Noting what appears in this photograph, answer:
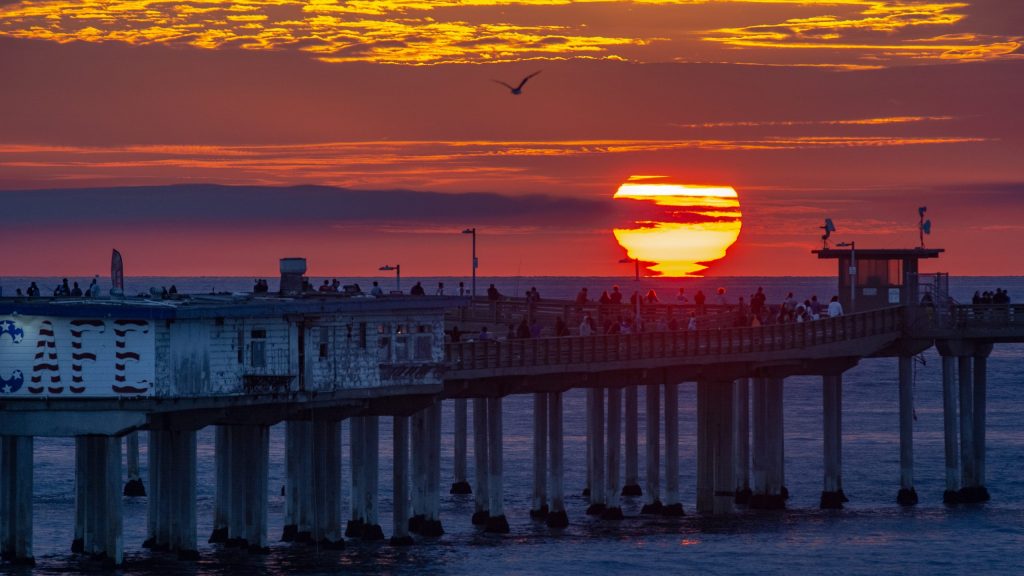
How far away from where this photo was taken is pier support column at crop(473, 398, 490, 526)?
75.7m

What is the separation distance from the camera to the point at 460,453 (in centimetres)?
8969

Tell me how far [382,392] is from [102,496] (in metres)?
10.3

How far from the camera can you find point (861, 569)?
227 feet

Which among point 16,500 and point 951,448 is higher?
point 951,448

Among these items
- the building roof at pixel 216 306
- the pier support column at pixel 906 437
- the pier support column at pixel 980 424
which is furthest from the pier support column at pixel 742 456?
the building roof at pixel 216 306

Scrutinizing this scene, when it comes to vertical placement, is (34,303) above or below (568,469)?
above

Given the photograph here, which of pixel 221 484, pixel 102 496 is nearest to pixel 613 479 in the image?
pixel 221 484

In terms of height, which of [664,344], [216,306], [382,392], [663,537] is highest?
[216,306]

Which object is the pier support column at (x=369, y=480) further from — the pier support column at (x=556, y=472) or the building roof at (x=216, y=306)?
the pier support column at (x=556, y=472)

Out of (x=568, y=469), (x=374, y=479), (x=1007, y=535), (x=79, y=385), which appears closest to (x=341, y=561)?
(x=374, y=479)

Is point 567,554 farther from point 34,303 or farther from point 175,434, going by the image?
point 34,303

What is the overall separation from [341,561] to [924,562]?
19.8m

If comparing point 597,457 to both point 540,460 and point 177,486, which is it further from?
point 177,486

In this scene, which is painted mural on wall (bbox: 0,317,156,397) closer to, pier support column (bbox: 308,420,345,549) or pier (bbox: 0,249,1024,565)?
pier (bbox: 0,249,1024,565)
